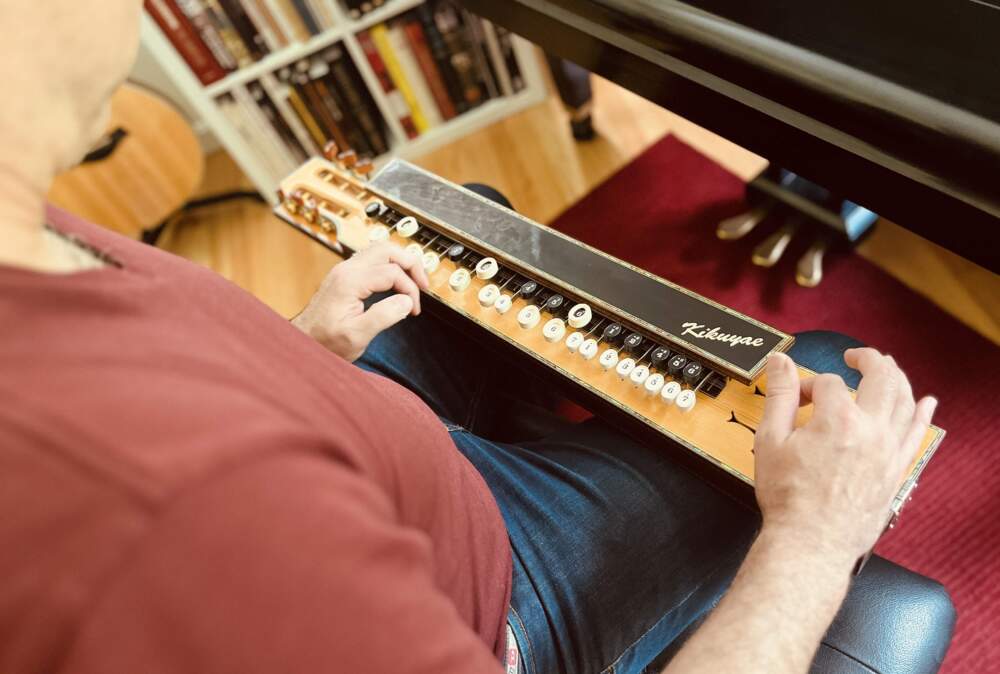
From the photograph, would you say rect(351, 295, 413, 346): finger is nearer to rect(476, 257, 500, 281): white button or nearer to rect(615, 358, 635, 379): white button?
rect(476, 257, 500, 281): white button

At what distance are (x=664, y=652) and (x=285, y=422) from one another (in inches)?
24.5

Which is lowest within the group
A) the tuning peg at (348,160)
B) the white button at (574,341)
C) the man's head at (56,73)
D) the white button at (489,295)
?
the white button at (574,341)

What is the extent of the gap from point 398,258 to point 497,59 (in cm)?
140

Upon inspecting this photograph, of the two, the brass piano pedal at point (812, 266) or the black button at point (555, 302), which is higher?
the black button at point (555, 302)

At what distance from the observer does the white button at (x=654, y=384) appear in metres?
0.79

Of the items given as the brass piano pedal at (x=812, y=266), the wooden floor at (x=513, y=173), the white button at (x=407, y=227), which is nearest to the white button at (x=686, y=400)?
the white button at (x=407, y=227)

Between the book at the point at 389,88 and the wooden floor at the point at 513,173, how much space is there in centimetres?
13

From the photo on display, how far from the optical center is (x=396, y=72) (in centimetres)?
205

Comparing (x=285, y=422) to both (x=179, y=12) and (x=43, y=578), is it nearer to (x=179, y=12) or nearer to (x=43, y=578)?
(x=43, y=578)

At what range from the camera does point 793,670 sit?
56cm

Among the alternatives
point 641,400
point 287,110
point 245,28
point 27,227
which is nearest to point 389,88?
point 287,110

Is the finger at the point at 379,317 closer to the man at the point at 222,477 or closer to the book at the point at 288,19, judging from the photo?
the man at the point at 222,477

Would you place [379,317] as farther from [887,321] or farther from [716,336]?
[887,321]

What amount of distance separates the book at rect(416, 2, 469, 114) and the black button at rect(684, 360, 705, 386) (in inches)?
62.5
